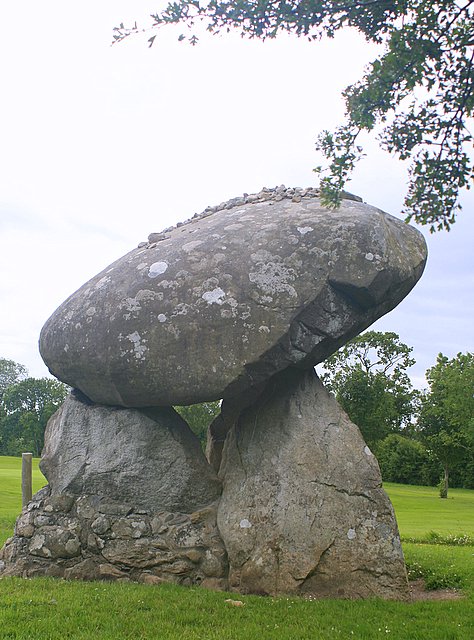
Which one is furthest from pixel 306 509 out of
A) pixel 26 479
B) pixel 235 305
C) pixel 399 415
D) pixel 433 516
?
pixel 399 415

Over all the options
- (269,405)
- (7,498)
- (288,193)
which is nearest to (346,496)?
(269,405)

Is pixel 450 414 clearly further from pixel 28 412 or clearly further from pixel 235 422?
pixel 28 412

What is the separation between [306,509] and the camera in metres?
8.95

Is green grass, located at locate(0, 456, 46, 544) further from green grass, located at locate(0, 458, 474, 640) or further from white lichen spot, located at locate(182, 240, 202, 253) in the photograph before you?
white lichen spot, located at locate(182, 240, 202, 253)

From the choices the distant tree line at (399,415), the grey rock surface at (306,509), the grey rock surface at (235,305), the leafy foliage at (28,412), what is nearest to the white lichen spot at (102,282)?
the grey rock surface at (235,305)

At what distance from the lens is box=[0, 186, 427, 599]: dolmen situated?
8.88 m

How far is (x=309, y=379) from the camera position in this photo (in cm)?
998

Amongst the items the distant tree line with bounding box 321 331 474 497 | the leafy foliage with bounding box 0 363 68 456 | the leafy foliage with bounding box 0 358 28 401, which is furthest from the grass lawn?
the leafy foliage with bounding box 0 358 28 401

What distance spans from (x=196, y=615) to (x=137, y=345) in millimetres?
3650

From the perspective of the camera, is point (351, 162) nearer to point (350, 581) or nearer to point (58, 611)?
point (350, 581)

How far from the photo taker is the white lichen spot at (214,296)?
29.7 ft

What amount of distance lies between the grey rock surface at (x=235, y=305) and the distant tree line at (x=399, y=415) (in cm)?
2338

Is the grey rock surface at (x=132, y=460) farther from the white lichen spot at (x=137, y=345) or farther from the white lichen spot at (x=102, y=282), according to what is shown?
the white lichen spot at (x=102, y=282)

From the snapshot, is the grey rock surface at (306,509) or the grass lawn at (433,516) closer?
the grey rock surface at (306,509)
